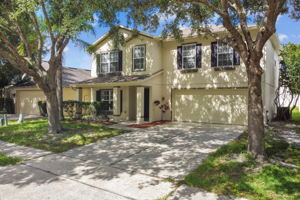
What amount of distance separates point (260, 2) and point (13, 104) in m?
22.4

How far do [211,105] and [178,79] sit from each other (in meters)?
2.69

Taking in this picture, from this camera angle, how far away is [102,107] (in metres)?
12.7

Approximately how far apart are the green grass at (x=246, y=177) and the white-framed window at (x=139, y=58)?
887 cm

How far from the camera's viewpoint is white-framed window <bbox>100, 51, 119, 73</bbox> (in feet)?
47.7

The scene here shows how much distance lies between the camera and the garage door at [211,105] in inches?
438

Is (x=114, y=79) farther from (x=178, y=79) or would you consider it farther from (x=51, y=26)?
(x=51, y=26)

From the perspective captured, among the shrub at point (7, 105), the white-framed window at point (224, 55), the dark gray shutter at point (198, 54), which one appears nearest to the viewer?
the white-framed window at point (224, 55)

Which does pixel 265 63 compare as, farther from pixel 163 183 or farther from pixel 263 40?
pixel 163 183

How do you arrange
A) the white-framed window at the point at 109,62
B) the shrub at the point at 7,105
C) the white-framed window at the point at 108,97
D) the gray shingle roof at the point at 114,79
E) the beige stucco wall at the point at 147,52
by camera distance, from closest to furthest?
the gray shingle roof at the point at 114,79, the beige stucco wall at the point at 147,52, the white-framed window at the point at 108,97, the white-framed window at the point at 109,62, the shrub at the point at 7,105

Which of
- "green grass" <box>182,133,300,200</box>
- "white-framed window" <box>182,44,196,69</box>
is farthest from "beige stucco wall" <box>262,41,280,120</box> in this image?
"green grass" <box>182,133,300,200</box>

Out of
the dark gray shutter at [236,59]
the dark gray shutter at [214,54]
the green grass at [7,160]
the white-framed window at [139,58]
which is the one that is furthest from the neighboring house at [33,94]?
the dark gray shutter at [236,59]

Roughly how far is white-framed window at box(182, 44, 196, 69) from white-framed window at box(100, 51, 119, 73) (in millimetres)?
4997

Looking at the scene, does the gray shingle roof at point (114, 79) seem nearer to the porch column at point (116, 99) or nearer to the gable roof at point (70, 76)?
the porch column at point (116, 99)

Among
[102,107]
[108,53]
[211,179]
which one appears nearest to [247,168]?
[211,179]
